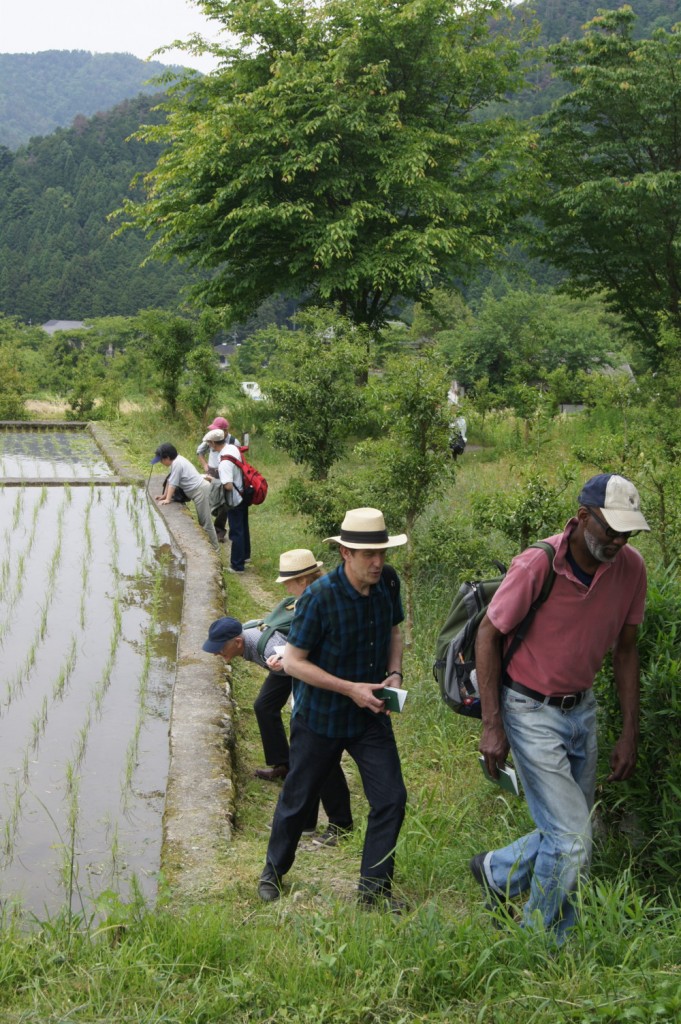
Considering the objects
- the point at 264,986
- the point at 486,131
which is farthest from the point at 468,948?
the point at 486,131

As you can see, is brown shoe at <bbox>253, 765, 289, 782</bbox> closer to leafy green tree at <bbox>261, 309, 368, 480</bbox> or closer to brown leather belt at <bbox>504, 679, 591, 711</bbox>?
brown leather belt at <bbox>504, 679, 591, 711</bbox>

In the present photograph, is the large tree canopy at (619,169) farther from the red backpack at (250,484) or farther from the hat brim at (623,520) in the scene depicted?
the hat brim at (623,520)

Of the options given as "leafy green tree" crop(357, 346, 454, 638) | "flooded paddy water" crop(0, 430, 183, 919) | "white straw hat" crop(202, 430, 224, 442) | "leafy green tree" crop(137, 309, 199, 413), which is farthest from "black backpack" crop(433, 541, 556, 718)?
"leafy green tree" crop(137, 309, 199, 413)

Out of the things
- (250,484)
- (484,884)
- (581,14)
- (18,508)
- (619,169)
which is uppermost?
(581,14)

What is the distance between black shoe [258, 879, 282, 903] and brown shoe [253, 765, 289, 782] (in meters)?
1.71

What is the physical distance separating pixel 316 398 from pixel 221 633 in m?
6.16

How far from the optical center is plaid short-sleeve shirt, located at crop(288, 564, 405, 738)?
4094 mm

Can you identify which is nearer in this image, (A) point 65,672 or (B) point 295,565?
(B) point 295,565

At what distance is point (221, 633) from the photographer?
576cm

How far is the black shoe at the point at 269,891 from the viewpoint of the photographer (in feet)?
13.8

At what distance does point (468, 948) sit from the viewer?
3.41 meters

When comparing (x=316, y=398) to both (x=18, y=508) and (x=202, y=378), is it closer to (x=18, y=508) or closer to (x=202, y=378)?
(x=18, y=508)

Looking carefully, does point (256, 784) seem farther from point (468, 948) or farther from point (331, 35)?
point (331, 35)

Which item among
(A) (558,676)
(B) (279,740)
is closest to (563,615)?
(A) (558,676)
